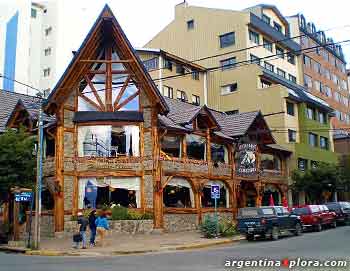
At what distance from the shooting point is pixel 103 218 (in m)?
22.8

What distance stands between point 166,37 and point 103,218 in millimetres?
39172

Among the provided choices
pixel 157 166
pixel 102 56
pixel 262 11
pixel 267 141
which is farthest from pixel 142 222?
pixel 262 11

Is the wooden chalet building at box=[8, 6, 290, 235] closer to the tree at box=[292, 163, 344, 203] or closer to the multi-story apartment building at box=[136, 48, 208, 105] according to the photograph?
the multi-story apartment building at box=[136, 48, 208, 105]

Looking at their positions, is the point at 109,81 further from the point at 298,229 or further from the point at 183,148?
Answer: the point at 298,229

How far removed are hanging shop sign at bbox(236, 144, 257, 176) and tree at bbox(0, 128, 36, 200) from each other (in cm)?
1576

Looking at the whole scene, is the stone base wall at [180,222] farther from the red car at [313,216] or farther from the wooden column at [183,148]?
the red car at [313,216]

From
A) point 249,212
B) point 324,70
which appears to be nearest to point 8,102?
point 249,212

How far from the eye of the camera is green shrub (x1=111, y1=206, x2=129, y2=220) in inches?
1070

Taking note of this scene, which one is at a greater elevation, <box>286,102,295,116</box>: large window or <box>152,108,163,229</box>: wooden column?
<box>286,102,295,116</box>: large window

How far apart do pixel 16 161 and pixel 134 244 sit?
7.36 m

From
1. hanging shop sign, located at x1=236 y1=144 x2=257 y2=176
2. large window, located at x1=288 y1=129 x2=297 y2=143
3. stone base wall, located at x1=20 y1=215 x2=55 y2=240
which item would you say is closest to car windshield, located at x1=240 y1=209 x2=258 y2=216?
hanging shop sign, located at x1=236 y1=144 x2=257 y2=176

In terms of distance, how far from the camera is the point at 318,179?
43.8 meters

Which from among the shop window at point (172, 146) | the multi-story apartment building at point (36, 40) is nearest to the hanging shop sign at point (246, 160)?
the shop window at point (172, 146)

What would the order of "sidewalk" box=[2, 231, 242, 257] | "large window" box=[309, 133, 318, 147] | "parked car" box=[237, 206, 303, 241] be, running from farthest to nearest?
"large window" box=[309, 133, 318, 147] → "parked car" box=[237, 206, 303, 241] → "sidewalk" box=[2, 231, 242, 257]
